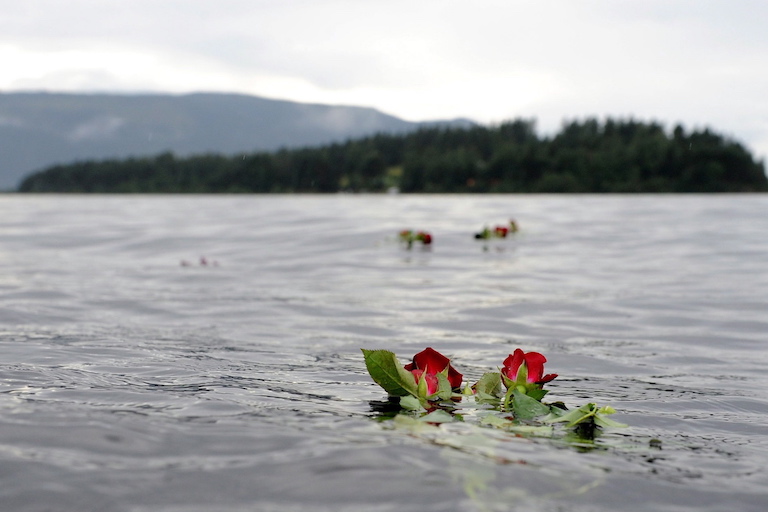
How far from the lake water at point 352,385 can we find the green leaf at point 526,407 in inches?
12.3

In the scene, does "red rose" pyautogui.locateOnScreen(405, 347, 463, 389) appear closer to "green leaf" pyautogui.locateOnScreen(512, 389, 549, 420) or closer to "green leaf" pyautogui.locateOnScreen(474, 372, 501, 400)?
"green leaf" pyautogui.locateOnScreen(474, 372, 501, 400)

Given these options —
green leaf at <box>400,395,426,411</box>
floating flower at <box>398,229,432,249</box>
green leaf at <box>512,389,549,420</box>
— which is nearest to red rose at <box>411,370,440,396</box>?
green leaf at <box>400,395,426,411</box>

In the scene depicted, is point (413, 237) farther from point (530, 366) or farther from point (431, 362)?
point (530, 366)

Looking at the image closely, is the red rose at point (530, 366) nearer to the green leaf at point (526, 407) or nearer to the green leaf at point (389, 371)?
the green leaf at point (526, 407)

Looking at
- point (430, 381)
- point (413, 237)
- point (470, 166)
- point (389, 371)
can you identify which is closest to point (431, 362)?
point (430, 381)

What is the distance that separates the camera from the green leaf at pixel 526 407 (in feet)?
11.4

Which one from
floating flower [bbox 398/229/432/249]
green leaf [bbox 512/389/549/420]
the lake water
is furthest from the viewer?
floating flower [bbox 398/229/432/249]

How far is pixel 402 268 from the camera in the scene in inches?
483

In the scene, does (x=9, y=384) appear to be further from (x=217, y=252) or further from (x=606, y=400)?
(x=217, y=252)

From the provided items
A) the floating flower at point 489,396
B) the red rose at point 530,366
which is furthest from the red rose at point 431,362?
the red rose at point 530,366

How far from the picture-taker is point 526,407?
11.4 feet

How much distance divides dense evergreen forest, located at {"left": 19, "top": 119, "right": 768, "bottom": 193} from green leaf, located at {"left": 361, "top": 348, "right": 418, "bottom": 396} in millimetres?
114269

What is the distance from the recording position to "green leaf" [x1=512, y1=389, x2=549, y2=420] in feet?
11.4

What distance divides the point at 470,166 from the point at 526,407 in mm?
131504
